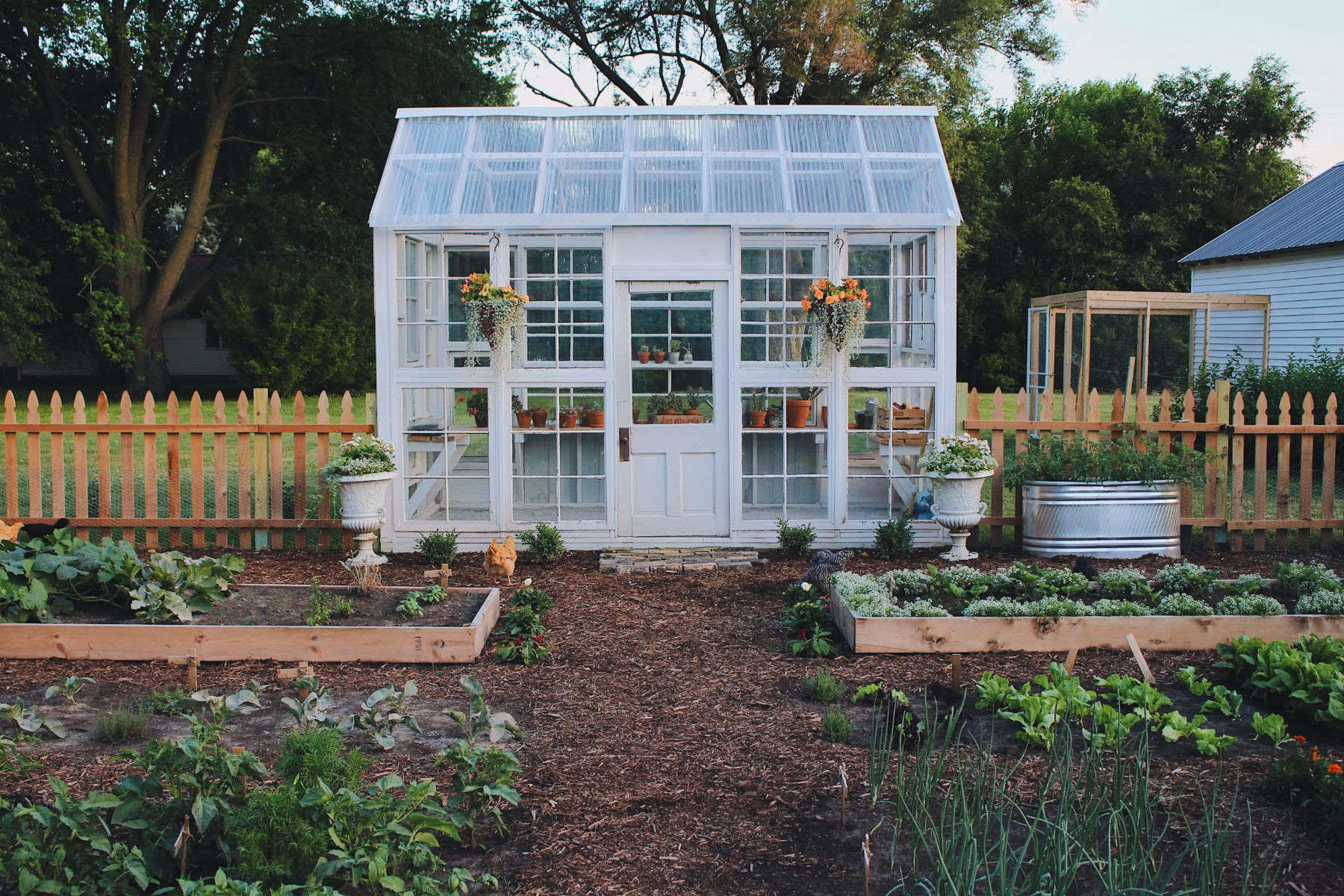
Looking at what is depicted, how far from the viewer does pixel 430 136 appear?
31.8 ft

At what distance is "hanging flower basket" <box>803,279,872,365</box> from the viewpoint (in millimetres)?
8711

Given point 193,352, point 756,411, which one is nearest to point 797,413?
point 756,411

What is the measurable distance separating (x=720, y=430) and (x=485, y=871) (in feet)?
19.0

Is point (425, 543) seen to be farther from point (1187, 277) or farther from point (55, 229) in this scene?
point (1187, 277)

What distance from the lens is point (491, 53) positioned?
79.3 feet

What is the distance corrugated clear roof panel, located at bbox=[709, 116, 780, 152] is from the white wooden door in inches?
53.1

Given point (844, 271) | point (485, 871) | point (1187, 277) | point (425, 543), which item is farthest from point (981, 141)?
point (485, 871)

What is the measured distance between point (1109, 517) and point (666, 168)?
4.35 metres

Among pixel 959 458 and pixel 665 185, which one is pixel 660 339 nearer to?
pixel 665 185

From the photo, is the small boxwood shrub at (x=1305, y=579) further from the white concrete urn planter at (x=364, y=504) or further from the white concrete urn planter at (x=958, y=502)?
the white concrete urn planter at (x=364, y=504)

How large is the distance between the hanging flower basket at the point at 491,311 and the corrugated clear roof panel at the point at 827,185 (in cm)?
230

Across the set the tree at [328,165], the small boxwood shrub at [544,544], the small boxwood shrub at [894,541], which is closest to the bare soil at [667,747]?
the small boxwood shrub at [544,544]

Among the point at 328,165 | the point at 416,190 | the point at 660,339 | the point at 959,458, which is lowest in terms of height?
the point at 959,458

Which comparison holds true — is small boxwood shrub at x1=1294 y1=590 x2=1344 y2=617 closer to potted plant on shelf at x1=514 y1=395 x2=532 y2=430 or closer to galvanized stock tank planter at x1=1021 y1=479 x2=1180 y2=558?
galvanized stock tank planter at x1=1021 y1=479 x2=1180 y2=558
